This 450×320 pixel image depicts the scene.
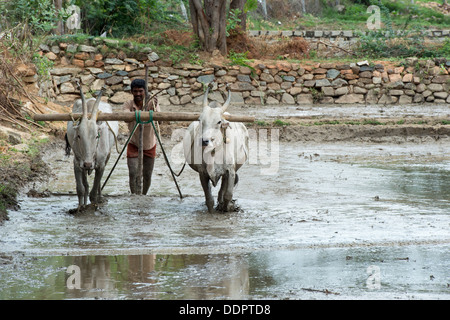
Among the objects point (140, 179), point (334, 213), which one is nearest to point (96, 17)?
point (140, 179)

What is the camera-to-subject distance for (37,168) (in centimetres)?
965

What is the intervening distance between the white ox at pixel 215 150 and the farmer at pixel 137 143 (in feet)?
1.96

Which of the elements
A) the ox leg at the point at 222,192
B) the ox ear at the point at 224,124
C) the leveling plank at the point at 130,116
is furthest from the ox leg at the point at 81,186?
the ox ear at the point at 224,124

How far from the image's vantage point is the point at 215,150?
24.1 ft

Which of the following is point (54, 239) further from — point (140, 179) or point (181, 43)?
point (181, 43)

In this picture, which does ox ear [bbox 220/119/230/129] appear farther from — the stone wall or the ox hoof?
the stone wall

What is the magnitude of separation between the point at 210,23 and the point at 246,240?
13.0 meters

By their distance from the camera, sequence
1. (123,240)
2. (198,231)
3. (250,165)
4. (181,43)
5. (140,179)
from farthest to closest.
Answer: (181,43), (250,165), (140,179), (198,231), (123,240)

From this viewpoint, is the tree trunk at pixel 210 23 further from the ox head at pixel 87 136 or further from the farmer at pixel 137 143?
the ox head at pixel 87 136

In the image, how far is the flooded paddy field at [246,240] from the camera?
188 inches

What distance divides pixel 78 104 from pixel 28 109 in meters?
5.12

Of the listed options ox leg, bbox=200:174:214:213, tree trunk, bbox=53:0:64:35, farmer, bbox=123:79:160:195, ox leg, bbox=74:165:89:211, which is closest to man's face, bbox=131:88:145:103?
farmer, bbox=123:79:160:195

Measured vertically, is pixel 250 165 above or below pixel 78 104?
below

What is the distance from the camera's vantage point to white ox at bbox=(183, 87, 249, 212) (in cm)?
683
